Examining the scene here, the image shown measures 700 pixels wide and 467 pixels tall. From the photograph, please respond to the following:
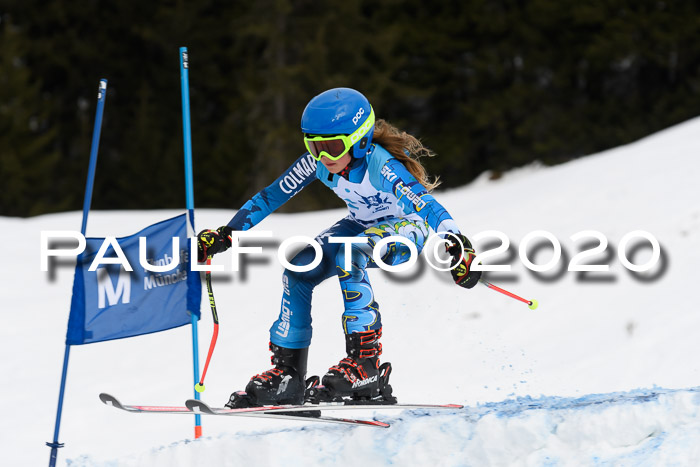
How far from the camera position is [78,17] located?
31.4 m

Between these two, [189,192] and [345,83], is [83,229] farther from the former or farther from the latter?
[345,83]

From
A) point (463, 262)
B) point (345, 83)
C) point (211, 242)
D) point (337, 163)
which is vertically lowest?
point (463, 262)

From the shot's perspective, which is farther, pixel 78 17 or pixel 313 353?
pixel 78 17

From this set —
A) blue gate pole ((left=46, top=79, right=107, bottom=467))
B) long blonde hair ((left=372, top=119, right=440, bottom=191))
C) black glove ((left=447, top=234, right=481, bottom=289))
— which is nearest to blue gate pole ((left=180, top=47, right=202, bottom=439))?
blue gate pole ((left=46, top=79, right=107, bottom=467))

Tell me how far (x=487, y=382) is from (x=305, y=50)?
15581 mm

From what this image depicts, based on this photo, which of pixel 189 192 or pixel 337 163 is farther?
pixel 189 192

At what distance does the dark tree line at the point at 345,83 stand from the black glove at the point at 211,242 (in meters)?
17.2

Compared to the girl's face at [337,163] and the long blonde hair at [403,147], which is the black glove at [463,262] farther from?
the girl's face at [337,163]

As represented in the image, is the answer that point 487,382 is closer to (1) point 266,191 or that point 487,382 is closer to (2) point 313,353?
(2) point 313,353

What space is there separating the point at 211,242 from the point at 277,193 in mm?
524

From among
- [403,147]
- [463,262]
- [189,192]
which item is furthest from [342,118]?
[189,192]

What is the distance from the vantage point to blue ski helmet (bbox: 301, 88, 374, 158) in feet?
16.5

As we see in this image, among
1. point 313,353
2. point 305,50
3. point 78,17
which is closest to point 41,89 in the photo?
point 78,17

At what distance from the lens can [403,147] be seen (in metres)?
5.35
